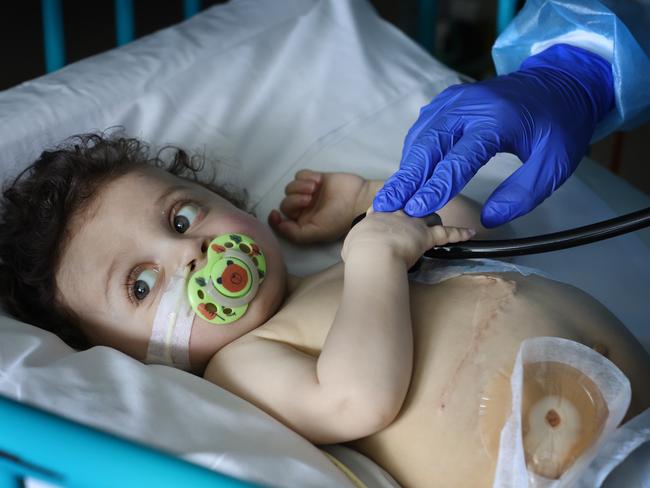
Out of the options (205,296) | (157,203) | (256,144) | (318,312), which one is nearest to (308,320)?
(318,312)

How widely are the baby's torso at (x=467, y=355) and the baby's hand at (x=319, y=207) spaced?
279mm

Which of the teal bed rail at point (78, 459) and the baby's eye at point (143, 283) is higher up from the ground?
the teal bed rail at point (78, 459)

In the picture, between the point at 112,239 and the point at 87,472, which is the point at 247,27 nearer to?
the point at 112,239

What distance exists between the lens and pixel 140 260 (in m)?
1.01

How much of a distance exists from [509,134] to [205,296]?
1.29 ft

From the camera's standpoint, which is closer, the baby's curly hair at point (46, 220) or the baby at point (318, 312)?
the baby at point (318, 312)

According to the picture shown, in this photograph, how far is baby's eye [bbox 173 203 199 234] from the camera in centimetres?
105

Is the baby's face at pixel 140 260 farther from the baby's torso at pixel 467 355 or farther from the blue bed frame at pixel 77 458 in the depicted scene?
the blue bed frame at pixel 77 458

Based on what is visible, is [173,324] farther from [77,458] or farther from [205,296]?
[77,458]

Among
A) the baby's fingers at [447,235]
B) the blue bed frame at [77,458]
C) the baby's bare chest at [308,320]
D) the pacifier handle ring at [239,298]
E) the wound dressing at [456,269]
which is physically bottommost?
the baby's bare chest at [308,320]

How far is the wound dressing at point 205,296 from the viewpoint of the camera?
0.99 m

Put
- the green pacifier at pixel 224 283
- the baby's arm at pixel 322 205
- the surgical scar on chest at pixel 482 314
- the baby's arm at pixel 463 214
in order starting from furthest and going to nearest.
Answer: the baby's arm at pixel 322 205
the baby's arm at pixel 463 214
the green pacifier at pixel 224 283
the surgical scar on chest at pixel 482 314

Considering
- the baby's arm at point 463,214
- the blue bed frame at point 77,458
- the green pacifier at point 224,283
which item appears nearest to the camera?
the blue bed frame at point 77,458

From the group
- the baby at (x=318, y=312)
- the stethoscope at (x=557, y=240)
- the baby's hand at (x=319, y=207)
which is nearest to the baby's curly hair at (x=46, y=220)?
the baby at (x=318, y=312)
